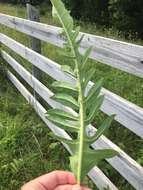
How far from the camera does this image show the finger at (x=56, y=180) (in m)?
0.85

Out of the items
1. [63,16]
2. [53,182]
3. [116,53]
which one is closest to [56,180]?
[53,182]

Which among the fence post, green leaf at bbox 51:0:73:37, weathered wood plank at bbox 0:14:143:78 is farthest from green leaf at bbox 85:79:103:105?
the fence post

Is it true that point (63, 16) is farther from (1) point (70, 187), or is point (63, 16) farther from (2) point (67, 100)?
(1) point (70, 187)

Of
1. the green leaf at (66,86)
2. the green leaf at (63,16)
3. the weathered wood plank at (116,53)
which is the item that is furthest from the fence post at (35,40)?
the green leaf at (63,16)

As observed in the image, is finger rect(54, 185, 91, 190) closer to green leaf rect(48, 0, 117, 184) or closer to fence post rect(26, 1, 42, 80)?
green leaf rect(48, 0, 117, 184)

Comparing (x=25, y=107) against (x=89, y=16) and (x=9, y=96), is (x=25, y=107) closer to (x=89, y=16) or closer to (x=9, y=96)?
(x=9, y=96)

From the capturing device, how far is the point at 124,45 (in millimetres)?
2590

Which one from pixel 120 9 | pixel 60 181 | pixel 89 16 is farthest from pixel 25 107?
pixel 89 16

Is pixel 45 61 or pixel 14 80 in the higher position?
pixel 45 61

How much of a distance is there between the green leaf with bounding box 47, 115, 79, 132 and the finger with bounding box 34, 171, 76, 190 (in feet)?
0.28

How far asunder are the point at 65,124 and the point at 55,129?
346 cm

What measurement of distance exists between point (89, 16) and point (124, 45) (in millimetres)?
17445

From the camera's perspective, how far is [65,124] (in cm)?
84

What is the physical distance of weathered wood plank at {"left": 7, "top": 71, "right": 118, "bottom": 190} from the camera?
315 cm
